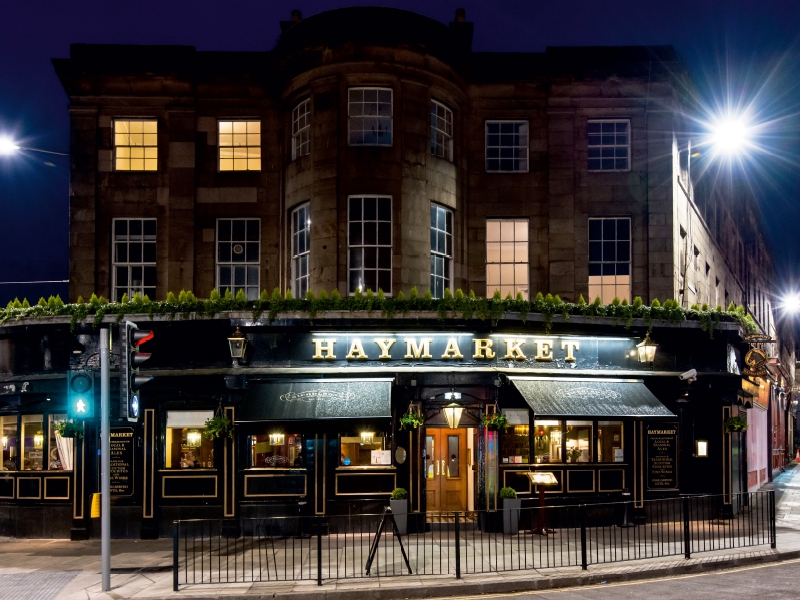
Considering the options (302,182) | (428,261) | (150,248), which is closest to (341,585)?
(428,261)

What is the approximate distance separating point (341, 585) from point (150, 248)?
11780 millimetres

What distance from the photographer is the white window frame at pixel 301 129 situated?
19.1 meters

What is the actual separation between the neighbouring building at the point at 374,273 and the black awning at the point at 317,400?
6 centimetres

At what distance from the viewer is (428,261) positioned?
61.3 ft

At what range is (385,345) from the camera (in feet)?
57.4

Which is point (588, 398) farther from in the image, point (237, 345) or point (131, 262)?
point (131, 262)

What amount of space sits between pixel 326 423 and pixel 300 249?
16.2 feet

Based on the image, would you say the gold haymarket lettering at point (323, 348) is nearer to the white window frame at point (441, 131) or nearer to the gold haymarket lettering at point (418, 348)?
the gold haymarket lettering at point (418, 348)

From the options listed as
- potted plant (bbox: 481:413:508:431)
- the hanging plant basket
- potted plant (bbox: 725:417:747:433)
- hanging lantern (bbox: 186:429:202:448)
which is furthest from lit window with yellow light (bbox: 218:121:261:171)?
potted plant (bbox: 725:417:747:433)

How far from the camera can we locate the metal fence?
489 inches

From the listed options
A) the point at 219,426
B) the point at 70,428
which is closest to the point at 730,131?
the point at 219,426

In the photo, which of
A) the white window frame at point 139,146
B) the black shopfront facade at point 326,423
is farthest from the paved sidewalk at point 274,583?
the white window frame at point 139,146

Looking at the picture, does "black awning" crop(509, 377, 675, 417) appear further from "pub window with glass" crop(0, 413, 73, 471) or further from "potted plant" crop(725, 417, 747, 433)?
"pub window with glass" crop(0, 413, 73, 471)

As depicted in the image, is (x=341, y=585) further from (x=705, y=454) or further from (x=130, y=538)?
(x=705, y=454)
